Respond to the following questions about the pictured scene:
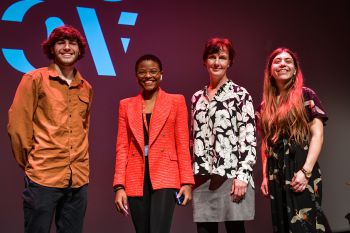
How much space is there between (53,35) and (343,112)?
130 inches

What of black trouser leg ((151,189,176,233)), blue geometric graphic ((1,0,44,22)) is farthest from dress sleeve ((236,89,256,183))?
blue geometric graphic ((1,0,44,22))

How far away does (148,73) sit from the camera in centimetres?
276

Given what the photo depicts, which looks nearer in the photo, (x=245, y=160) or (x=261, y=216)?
(x=245, y=160)

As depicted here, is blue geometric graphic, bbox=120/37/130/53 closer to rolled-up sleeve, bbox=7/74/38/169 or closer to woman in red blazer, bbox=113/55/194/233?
woman in red blazer, bbox=113/55/194/233

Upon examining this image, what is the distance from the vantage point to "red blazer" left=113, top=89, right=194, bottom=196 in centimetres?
261

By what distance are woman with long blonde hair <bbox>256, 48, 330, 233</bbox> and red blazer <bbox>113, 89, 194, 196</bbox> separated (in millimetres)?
611

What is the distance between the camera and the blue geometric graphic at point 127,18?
3904 mm

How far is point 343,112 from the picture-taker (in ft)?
15.6

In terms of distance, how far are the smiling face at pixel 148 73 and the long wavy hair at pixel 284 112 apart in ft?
2.63

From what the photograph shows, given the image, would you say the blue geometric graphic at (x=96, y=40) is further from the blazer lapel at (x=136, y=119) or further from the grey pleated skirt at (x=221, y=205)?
the grey pleated skirt at (x=221, y=205)

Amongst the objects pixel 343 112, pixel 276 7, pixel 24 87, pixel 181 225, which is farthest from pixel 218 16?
pixel 24 87

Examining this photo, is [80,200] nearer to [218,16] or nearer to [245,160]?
[245,160]

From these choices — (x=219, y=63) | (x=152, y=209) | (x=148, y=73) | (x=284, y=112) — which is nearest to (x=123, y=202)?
(x=152, y=209)

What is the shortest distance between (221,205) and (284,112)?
74 centimetres
